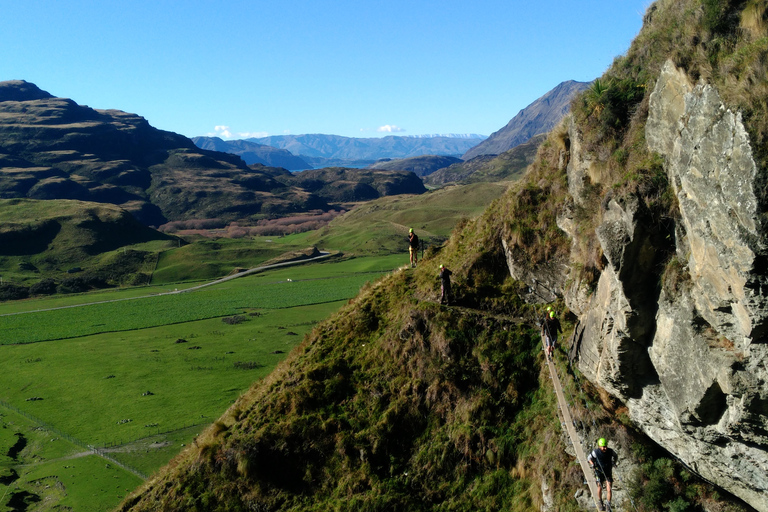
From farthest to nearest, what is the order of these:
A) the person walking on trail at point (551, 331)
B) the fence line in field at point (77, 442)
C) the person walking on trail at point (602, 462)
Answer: the fence line in field at point (77, 442) → the person walking on trail at point (551, 331) → the person walking on trail at point (602, 462)

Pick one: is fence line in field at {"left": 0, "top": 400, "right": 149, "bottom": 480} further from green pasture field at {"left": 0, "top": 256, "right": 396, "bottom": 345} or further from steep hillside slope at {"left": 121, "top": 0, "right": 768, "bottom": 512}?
green pasture field at {"left": 0, "top": 256, "right": 396, "bottom": 345}

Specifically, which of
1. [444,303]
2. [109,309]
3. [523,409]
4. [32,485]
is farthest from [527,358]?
[109,309]

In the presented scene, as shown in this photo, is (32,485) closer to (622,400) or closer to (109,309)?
(622,400)

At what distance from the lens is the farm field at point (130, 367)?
37.8 m

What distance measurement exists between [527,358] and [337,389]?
25.1 feet

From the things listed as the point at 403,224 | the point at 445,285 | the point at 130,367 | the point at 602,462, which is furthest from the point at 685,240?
the point at 403,224

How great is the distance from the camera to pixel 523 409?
65.0 feet

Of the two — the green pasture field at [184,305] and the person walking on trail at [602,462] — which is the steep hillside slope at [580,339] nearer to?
the person walking on trail at [602,462]

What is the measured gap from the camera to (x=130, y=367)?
197ft

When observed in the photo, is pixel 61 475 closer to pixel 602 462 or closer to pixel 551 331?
pixel 551 331

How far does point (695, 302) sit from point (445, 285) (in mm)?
12260

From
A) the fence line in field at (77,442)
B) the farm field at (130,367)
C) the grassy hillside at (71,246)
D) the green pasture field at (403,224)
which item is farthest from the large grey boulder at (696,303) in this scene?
the grassy hillside at (71,246)

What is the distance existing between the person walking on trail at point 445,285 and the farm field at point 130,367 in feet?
76.9

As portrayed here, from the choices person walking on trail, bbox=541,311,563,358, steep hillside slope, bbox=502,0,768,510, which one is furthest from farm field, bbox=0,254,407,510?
steep hillside slope, bbox=502,0,768,510
